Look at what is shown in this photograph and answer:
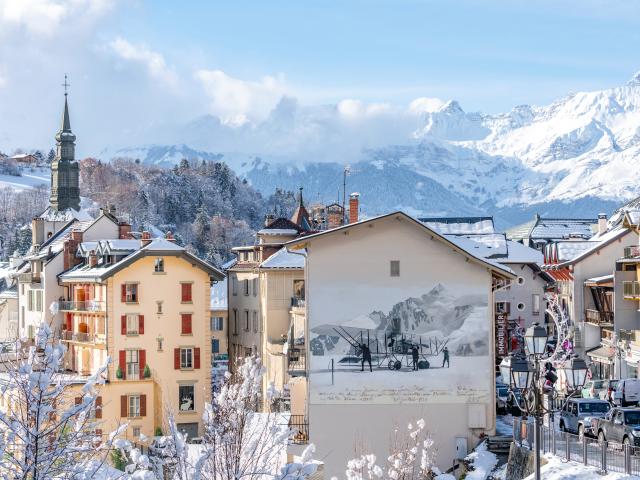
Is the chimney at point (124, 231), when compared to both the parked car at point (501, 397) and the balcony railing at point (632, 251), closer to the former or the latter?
the balcony railing at point (632, 251)

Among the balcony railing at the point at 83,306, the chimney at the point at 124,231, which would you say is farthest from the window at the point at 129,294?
A: the chimney at the point at 124,231

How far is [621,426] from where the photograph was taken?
129 feet

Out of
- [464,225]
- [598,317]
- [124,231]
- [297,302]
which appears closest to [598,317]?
[598,317]

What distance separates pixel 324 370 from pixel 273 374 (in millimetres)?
27653

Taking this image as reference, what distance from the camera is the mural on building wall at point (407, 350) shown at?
169ft

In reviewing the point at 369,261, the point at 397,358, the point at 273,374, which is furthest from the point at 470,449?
the point at 273,374

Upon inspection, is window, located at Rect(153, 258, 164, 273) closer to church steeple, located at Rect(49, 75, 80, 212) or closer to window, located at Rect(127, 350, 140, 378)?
window, located at Rect(127, 350, 140, 378)

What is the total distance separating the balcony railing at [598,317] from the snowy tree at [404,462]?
143ft

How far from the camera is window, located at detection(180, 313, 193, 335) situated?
270ft

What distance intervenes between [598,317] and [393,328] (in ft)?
146

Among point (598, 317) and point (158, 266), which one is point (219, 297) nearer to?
point (158, 266)

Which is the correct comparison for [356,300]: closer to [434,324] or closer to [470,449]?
[434,324]

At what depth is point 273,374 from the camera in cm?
7919

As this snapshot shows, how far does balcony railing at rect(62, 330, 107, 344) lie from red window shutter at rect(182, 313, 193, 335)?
483 cm
